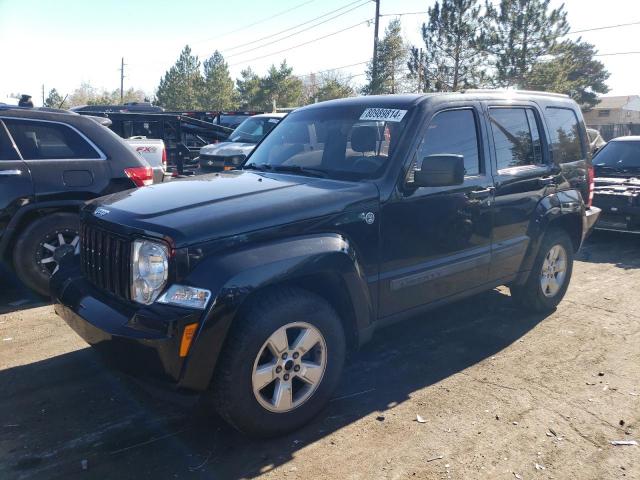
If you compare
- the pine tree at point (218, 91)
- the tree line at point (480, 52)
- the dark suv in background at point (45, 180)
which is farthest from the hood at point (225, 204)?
the pine tree at point (218, 91)

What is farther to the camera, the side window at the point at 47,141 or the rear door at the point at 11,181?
the side window at the point at 47,141

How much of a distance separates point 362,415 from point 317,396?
1.21 ft

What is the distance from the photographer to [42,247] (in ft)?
17.6

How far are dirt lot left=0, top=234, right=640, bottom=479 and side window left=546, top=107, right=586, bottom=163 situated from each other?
1669mm

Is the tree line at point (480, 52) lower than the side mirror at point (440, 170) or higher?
higher

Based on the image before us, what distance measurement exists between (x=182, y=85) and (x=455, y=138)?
49305 mm

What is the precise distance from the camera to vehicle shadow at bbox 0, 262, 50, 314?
5402 millimetres

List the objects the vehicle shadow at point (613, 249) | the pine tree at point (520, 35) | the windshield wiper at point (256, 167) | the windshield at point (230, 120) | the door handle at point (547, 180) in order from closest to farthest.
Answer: the windshield wiper at point (256, 167) < the door handle at point (547, 180) < the vehicle shadow at point (613, 249) < the windshield at point (230, 120) < the pine tree at point (520, 35)

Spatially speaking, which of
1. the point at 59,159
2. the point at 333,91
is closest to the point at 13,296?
the point at 59,159

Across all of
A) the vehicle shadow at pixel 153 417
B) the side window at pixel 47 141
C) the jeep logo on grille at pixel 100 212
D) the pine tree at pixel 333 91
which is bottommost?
the vehicle shadow at pixel 153 417

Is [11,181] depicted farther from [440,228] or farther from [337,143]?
[440,228]

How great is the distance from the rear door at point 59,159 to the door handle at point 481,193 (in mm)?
3695

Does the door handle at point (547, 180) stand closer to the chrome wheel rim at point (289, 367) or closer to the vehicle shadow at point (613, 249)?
the chrome wheel rim at point (289, 367)

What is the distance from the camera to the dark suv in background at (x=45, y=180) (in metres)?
5.23
